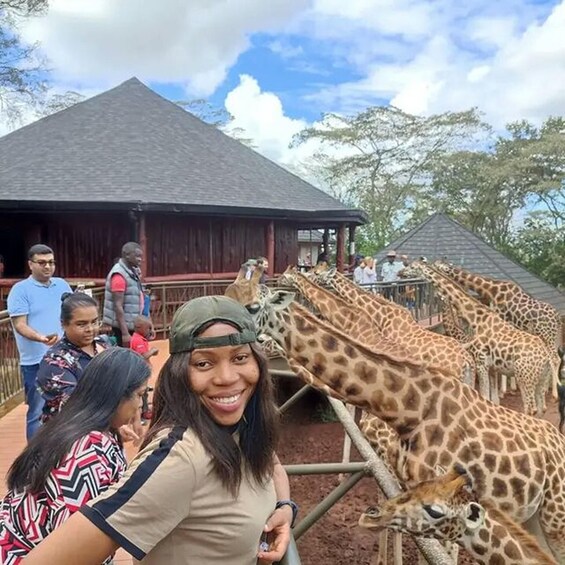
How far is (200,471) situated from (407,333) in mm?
6961

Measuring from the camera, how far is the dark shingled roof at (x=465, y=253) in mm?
21391

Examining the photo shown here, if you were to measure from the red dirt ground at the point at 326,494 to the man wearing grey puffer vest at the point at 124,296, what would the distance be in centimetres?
340

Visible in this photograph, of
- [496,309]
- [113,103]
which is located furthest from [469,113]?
[496,309]

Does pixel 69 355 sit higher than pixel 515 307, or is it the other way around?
pixel 69 355

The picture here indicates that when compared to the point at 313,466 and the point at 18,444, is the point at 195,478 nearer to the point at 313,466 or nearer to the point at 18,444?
the point at 313,466

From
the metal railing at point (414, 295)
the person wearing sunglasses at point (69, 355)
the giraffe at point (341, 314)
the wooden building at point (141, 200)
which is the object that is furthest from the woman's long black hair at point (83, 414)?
the wooden building at point (141, 200)

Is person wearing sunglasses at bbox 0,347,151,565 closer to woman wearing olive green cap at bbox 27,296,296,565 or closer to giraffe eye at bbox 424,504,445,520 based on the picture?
woman wearing olive green cap at bbox 27,296,296,565

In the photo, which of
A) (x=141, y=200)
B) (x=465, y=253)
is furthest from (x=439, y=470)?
(x=465, y=253)

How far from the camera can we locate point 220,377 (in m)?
1.67

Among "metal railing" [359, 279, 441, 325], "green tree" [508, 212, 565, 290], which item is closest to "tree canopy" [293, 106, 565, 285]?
"green tree" [508, 212, 565, 290]

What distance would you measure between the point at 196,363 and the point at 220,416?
17 centimetres

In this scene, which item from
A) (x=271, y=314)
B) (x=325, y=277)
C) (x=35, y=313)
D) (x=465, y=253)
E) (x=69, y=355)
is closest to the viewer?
(x=69, y=355)

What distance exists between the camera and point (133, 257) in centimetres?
661

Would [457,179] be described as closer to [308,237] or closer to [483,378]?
[308,237]
